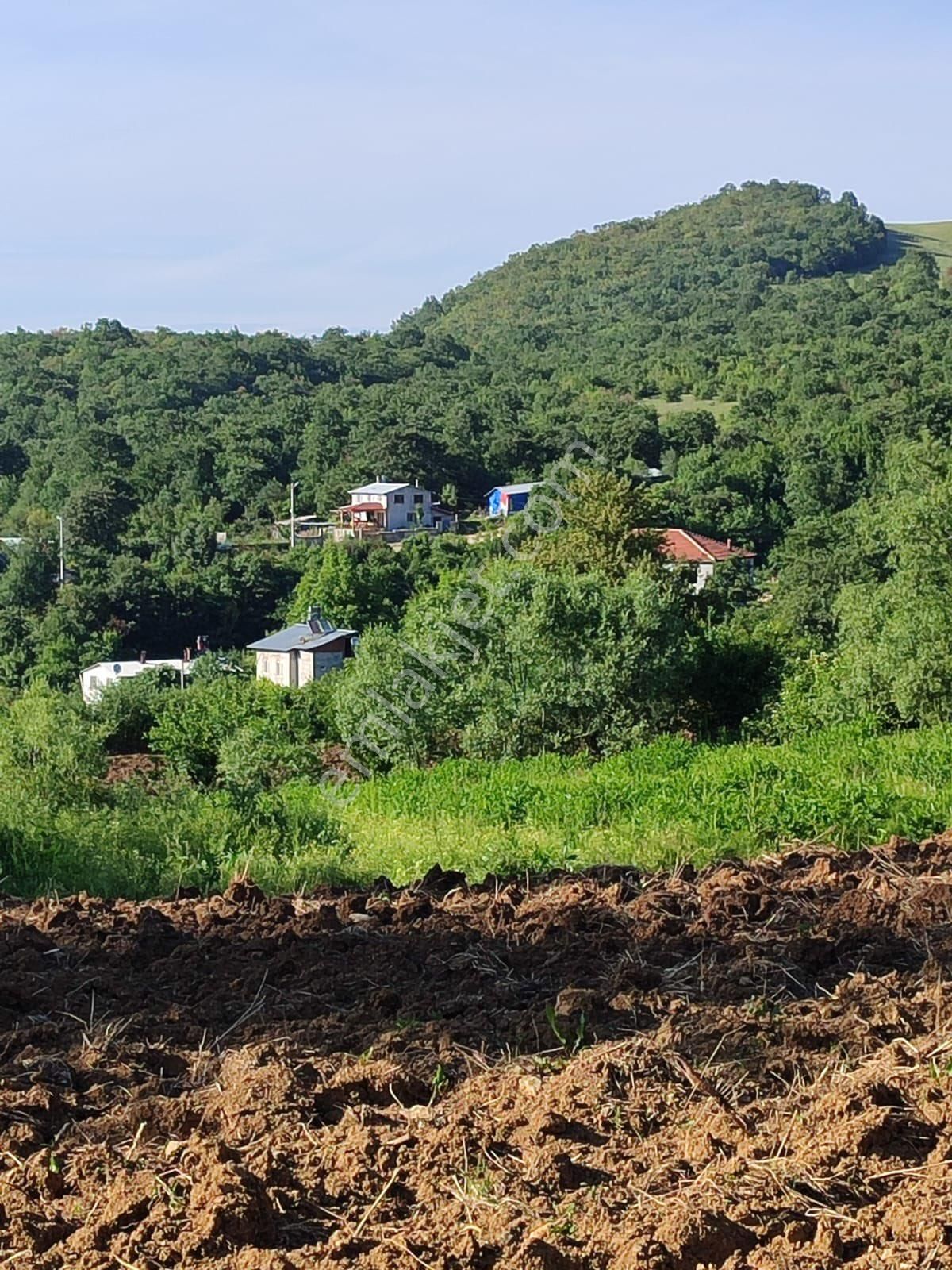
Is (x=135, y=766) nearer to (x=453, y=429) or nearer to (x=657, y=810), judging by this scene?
(x=657, y=810)

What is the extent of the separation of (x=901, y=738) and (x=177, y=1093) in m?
11.5

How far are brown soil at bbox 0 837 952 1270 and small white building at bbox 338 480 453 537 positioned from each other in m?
51.5

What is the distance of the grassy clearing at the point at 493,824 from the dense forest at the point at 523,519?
2.16 m

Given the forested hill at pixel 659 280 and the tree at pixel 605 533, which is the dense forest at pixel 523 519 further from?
the forested hill at pixel 659 280

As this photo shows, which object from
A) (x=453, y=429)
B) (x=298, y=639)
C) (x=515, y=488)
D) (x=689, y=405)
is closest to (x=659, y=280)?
(x=689, y=405)

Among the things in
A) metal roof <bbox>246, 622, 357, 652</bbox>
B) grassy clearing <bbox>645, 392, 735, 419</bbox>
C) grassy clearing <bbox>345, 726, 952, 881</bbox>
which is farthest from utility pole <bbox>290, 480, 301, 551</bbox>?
grassy clearing <bbox>345, 726, 952, 881</bbox>

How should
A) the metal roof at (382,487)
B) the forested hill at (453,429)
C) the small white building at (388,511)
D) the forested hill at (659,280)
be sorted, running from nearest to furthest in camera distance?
the forested hill at (453,429), the small white building at (388,511), the metal roof at (382,487), the forested hill at (659,280)

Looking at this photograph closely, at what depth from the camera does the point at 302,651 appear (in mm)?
40094

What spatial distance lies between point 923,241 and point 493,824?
6244 inches

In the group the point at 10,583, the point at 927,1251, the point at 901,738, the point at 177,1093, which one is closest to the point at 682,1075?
the point at 927,1251

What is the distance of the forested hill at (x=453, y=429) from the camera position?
A: 48.6 meters

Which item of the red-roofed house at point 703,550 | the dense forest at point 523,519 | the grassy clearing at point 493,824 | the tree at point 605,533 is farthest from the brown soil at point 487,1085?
the red-roofed house at point 703,550

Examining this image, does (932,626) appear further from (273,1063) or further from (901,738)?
(273,1063)

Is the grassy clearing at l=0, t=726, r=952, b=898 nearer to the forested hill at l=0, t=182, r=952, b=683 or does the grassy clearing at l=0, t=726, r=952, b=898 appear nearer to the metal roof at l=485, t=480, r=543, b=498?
the forested hill at l=0, t=182, r=952, b=683
